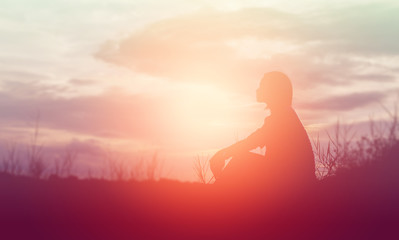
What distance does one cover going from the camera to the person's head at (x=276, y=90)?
314 inches

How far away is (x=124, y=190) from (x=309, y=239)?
2.87 m

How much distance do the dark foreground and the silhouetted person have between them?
26cm

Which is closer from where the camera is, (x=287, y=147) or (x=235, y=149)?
(x=287, y=147)

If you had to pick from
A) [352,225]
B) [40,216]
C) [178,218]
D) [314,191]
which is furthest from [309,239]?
[40,216]

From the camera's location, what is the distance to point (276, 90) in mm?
8008

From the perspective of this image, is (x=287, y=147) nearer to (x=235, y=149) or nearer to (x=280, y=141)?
(x=280, y=141)

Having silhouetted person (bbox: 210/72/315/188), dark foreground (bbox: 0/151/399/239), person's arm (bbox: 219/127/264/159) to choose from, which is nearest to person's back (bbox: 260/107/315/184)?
silhouetted person (bbox: 210/72/315/188)

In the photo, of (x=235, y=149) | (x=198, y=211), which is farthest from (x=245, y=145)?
(x=198, y=211)

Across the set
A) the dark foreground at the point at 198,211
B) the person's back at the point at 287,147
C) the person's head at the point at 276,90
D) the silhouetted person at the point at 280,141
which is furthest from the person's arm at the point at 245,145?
the dark foreground at the point at 198,211

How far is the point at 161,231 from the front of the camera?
22.3ft

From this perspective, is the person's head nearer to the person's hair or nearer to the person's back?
the person's hair

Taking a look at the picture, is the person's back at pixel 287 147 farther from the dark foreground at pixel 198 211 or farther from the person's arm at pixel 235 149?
the dark foreground at pixel 198 211

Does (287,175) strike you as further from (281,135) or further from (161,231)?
(161,231)

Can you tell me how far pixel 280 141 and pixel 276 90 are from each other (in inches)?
29.6
